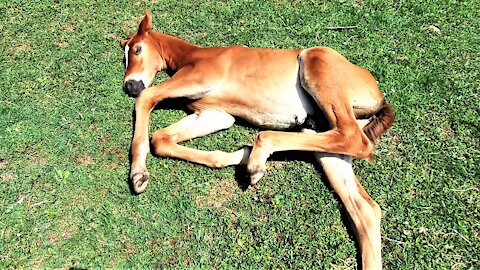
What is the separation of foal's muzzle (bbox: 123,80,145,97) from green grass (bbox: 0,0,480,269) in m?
0.09

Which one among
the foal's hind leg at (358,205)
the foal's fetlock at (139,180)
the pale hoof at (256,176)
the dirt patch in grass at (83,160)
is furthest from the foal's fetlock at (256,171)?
the dirt patch in grass at (83,160)

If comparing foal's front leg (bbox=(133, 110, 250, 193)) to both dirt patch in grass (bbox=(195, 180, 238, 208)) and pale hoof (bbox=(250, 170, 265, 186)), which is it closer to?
dirt patch in grass (bbox=(195, 180, 238, 208))

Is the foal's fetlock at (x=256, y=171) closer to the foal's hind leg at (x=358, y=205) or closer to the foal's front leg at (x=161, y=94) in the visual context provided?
the foal's hind leg at (x=358, y=205)

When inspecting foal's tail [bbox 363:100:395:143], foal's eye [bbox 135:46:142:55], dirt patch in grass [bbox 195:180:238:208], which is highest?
foal's tail [bbox 363:100:395:143]

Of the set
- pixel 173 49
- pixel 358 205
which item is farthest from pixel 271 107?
pixel 173 49

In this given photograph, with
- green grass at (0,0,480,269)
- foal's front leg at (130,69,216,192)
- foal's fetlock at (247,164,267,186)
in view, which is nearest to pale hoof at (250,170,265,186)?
foal's fetlock at (247,164,267,186)

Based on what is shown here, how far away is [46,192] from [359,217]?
9.07 feet

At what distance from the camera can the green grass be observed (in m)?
4.00

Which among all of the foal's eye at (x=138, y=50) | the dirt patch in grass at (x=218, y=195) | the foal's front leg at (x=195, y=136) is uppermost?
the foal's eye at (x=138, y=50)

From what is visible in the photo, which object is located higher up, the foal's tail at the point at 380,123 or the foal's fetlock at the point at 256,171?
the foal's tail at the point at 380,123

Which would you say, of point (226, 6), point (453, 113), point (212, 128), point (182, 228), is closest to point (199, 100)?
point (212, 128)

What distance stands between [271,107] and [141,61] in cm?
159

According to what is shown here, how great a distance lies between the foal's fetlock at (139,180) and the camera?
170 inches

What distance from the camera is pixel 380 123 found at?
4.72 m
